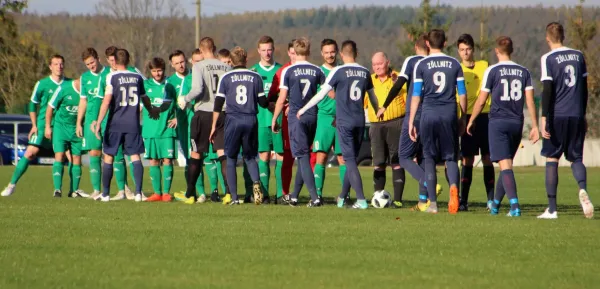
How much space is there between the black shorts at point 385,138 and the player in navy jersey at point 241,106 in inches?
60.7

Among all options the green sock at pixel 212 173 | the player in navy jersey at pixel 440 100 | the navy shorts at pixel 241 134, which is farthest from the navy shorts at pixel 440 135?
the green sock at pixel 212 173

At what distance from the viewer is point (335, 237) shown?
10.6 meters

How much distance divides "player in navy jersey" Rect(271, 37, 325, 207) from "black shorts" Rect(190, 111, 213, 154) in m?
1.53

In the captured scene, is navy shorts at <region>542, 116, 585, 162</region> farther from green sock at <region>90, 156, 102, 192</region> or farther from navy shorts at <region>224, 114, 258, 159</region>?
green sock at <region>90, 156, 102, 192</region>

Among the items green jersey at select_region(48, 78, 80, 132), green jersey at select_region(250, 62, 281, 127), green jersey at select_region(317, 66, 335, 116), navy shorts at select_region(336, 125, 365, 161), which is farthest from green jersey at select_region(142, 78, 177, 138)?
navy shorts at select_region(336, 125, 365, 161)

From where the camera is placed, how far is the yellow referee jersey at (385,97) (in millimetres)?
15562

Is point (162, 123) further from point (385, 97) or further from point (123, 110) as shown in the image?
point (385, 97)

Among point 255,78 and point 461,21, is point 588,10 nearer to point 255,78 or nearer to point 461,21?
point 255,78

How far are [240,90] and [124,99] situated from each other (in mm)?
2070

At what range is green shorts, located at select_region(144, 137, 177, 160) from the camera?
56.7ft

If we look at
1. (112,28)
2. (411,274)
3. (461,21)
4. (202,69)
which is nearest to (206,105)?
(202,69)

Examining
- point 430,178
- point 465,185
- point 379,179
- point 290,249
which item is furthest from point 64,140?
point 290,249

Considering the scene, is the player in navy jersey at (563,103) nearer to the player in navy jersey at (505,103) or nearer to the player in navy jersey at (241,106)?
the player in navy jersey at (505,103)

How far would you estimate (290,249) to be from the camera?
9.65 metres
